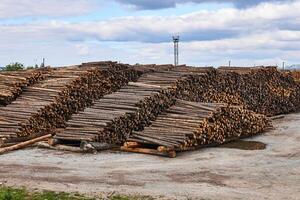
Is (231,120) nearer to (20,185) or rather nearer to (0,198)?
(20,185)

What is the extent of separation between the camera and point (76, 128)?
1870 centimetres

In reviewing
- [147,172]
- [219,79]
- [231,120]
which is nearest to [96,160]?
[147,172]

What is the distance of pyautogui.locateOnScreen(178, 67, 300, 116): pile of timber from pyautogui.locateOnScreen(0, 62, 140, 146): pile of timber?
327 cm

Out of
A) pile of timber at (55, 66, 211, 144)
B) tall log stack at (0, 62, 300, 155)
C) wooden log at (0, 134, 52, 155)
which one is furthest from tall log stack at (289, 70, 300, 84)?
wooden log at (0, 134, 52, 155)

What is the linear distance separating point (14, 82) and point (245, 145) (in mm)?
10233

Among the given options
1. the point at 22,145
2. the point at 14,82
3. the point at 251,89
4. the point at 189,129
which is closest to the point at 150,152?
the point at 189,129

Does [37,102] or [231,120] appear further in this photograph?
[37,102]

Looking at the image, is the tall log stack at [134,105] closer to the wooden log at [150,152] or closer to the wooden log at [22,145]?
the wooden log at [150,152]

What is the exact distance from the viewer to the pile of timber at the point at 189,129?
1714 cm

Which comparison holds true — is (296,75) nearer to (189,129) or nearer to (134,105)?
(134,105)

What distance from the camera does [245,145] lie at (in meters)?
18.5

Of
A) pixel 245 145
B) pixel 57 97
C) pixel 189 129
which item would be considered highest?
pixel 57 97

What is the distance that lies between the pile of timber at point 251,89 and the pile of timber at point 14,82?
683cm

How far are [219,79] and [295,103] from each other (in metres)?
7.52
